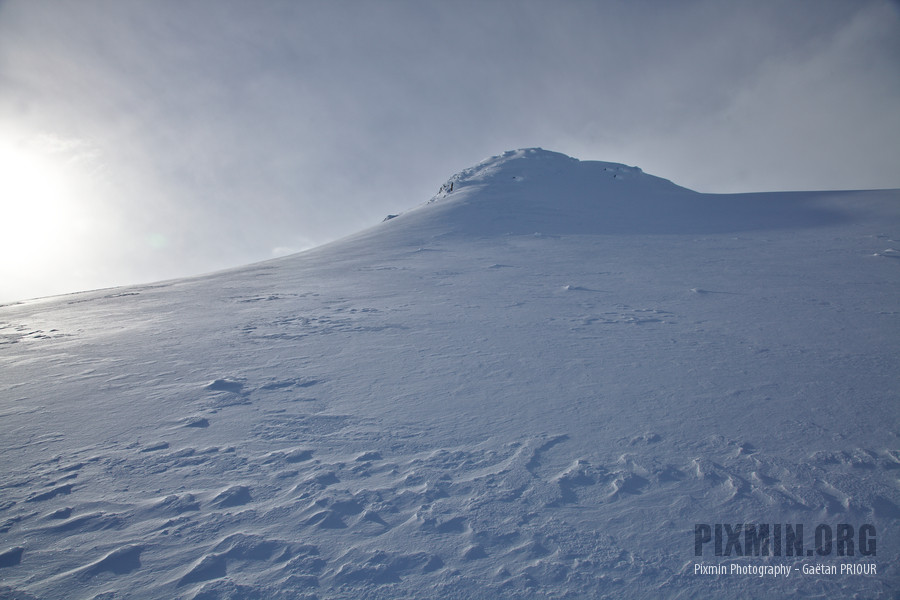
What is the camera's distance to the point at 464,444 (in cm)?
432

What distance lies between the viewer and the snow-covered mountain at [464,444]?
305cm

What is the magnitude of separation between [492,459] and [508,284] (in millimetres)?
6527

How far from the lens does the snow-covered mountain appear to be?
3.05 metres

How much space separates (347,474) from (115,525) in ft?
5.65

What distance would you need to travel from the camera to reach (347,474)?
13.0 feet

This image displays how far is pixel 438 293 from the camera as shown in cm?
984

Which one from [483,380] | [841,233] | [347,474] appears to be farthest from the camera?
[841,233]

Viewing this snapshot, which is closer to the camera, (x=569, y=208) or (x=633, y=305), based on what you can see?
(x=633, y=305)

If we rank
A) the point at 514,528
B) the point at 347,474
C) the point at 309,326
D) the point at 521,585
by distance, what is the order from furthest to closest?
the point at 309,326 → the point at 347,474 → the point at 514,528 → the point at 521,585

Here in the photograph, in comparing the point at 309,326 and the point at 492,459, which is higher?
the point at 309,326

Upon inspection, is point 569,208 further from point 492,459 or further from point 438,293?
point 492,459

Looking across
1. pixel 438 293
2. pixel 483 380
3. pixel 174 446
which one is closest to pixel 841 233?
pixel 438 293

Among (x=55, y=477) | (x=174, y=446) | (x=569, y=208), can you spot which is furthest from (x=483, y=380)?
(x=569, y=208)

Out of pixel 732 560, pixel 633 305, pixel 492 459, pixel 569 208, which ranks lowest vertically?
pixel 732 560
